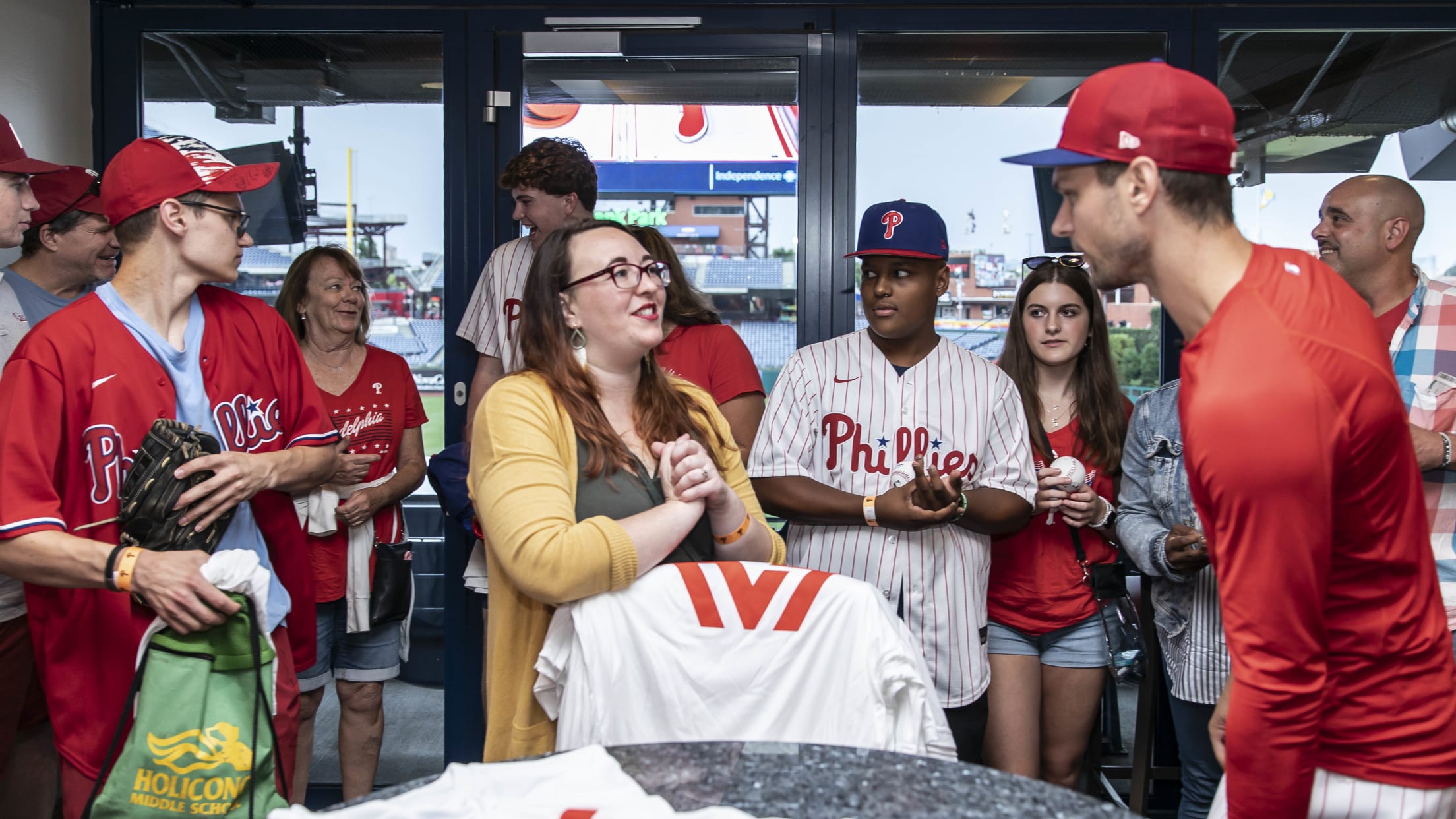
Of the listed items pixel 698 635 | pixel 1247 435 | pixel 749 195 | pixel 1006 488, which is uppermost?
pixel 749 195

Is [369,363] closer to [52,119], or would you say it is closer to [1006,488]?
[52,119]

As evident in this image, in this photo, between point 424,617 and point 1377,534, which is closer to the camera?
point 1377,534

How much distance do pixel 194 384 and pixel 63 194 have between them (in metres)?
1.09

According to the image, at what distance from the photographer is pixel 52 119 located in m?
3.23

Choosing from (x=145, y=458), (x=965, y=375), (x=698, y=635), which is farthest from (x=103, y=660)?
(x=965, y=375)

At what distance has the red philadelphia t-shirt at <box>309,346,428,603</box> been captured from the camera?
2.95 m

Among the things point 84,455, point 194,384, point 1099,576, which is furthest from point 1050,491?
point 84,455

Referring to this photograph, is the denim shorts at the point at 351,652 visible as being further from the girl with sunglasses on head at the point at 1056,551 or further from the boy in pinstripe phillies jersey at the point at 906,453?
the girl with sunglasses on head at the point at 1056,551

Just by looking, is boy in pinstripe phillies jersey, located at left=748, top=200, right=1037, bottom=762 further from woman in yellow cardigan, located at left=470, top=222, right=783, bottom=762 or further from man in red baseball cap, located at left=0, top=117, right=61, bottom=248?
man in red baseball cap, located at left=0, top=117, right=61, bottom=248

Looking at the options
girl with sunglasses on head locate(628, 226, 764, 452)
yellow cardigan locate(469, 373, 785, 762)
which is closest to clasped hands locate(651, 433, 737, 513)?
yellow cardigan locate(469, 373, 785, 762)

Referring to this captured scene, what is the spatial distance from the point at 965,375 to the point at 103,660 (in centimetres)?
197

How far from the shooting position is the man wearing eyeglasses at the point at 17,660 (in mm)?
2406

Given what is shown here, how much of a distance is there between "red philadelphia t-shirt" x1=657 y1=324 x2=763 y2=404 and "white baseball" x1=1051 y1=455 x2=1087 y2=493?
31.7 inches

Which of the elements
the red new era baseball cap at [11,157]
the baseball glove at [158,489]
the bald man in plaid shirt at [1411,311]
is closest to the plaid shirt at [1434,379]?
the bald man in plaid shirt at [1411,311]
